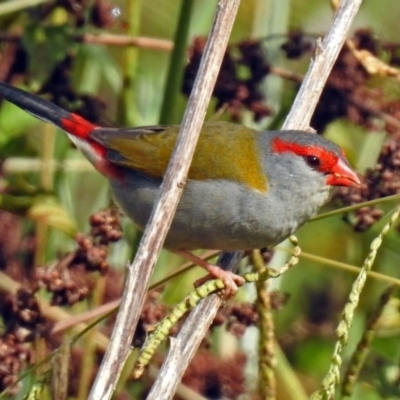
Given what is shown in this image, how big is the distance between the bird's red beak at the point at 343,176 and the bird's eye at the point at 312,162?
0.24 ft

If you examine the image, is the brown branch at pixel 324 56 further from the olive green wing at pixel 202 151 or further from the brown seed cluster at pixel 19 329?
the brown seed cluster at pixel 19 329

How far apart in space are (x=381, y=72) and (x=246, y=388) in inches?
57.4

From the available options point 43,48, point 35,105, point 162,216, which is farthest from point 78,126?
point 162,216

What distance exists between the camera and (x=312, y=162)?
3.82 m

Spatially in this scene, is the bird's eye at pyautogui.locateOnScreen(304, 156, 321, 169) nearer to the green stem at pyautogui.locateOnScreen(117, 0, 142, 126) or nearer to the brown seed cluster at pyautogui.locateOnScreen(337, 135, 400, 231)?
the brown seed cluster at pyautogui.locateOnScreen(337, 135, 400, 231)

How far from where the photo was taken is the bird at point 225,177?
3715 mm

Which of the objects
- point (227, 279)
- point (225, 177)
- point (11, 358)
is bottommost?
point (11, 358)

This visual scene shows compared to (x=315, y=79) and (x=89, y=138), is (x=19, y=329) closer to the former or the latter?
(x=89, y=138)

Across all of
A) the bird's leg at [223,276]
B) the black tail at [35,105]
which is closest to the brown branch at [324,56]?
the bird's leg at [223,276]

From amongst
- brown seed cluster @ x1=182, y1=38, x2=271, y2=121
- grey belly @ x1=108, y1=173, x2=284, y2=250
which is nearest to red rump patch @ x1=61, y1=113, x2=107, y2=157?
grey belly @ x1=108, y1=173, x2=284, y2=250

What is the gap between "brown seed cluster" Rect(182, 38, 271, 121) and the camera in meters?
4.17

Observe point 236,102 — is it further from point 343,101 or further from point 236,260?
point 236,260

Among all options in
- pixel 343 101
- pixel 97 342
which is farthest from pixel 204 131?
pixel 97 342

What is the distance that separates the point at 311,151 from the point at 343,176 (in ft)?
0.56
